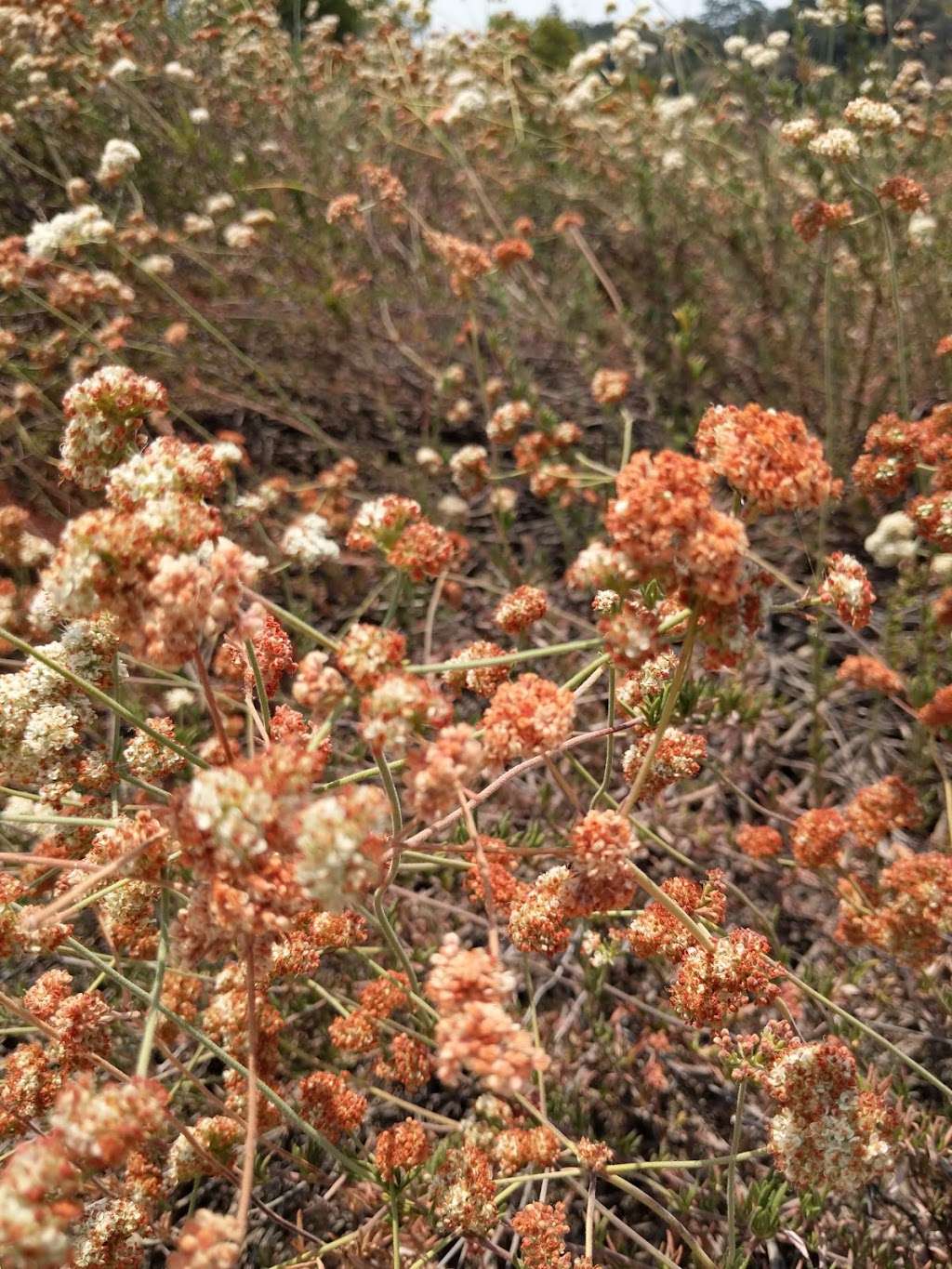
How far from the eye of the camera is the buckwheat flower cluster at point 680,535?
4.31ft

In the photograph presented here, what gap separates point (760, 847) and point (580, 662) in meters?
1.42

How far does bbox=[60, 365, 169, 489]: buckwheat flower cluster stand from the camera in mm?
1732

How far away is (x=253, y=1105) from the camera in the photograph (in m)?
1.32

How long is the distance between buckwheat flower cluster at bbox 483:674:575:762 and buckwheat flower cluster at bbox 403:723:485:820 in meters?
0.09

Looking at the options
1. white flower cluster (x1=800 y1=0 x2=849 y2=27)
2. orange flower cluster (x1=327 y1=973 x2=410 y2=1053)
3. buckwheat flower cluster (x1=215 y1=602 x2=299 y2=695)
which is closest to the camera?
buckwheat flower cluster (x1=215 y1=602 x2=299 y2=695)

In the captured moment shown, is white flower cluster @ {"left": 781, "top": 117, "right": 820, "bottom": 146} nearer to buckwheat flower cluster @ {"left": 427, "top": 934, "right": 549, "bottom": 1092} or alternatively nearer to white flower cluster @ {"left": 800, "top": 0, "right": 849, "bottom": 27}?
white flower cluster @ {"left": 800, "top": 0, "right": 849, "bottom": 27}

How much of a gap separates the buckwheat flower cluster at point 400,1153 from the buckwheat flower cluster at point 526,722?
1.19 meters

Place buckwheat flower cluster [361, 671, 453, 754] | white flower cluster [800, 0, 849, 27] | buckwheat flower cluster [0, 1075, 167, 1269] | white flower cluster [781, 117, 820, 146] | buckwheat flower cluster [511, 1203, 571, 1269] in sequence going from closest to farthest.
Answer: buckwheat flower cluster [0, 1075, 167, 1269] < buckwheat flower cluster [361, 671, 453, 754] < buckwheat flower cluster [511, 1203, 571, 1269] < white flower cluster [781, 117, 820, 146] < white flower cluster [800, 0, 849, 27]

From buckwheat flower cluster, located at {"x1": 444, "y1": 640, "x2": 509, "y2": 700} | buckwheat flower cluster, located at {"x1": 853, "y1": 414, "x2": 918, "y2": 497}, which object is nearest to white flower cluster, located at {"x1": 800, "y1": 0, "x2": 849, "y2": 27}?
buckwheat flower cluster, located at {"x1": 853, "y1": 414, "x2": 918, "y2": 497}

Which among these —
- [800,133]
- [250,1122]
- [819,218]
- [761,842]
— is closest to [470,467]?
[819,218]

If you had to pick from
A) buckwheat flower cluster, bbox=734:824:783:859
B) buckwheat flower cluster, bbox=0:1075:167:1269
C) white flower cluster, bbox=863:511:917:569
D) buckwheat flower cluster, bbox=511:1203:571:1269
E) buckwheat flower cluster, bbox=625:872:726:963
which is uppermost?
buckwheat flower cluster, bbox=0:1075:167:1269

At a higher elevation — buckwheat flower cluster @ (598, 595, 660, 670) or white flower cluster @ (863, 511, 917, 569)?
buckwheat flower cluster @ (598, 595, 660, 670)

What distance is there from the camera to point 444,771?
123 cm

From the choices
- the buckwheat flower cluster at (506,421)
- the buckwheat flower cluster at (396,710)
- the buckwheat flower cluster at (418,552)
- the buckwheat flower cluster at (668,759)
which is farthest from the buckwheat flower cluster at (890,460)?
the buckwheat flower cluster at (396,710)
